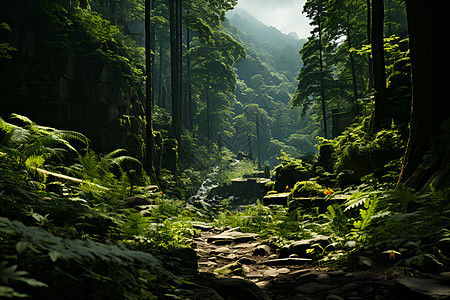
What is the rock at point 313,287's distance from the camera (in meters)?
2.39

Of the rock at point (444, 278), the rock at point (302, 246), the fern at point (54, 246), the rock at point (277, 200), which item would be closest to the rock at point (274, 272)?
the rock at point (302, 246)

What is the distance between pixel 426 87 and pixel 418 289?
3.70 meters

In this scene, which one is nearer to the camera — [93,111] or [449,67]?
[449,67]

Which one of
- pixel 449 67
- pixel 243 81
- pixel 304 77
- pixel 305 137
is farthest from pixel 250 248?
pixel 243 81

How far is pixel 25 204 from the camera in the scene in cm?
256

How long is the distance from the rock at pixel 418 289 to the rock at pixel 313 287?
58 centimetres

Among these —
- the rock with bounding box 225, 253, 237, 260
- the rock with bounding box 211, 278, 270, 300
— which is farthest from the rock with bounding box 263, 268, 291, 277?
the rock with bounding box 211, 278, 270, 300

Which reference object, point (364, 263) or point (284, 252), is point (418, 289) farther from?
point (284, 252)

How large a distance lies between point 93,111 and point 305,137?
185 feet

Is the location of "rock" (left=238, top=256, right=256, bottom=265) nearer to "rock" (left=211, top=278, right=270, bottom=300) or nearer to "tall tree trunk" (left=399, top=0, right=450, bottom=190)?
"rock" (left=211, top=278, right=270, bottom=300)

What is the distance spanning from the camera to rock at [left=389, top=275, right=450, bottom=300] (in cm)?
173

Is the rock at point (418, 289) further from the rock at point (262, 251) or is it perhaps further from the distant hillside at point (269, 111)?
the distant hillside at point (269, 111)

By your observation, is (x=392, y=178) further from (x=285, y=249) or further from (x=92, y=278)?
(x=92, y=278)

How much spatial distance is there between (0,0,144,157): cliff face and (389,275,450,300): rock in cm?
1025
